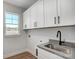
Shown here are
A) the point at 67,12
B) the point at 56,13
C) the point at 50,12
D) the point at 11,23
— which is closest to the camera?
the point at 67,12

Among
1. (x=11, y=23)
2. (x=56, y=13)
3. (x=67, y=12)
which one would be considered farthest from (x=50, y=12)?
(x=11, y=23)

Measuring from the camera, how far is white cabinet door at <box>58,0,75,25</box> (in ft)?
4.62

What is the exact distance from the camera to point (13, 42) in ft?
12.7

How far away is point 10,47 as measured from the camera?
374cm

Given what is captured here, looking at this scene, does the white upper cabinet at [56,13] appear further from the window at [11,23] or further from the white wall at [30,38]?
the window at [11,23]

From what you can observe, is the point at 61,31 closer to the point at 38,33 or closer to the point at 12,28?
the point at 38,33

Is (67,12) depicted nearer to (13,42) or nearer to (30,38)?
(30,38)

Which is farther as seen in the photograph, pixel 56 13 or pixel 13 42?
pixel 13 42

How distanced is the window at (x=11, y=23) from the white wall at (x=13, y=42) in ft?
0.71

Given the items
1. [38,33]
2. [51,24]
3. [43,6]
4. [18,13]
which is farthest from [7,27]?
[51,24]

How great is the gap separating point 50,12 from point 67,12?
55 cm

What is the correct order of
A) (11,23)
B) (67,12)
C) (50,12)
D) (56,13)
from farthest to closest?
(11,23), (50,12), (56,13), (67,12)

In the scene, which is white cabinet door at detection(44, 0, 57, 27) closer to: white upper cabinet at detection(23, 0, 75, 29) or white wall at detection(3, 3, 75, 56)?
white upper cabinet at detection(23, 0, 75, 29)

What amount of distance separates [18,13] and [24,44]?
1864mm
